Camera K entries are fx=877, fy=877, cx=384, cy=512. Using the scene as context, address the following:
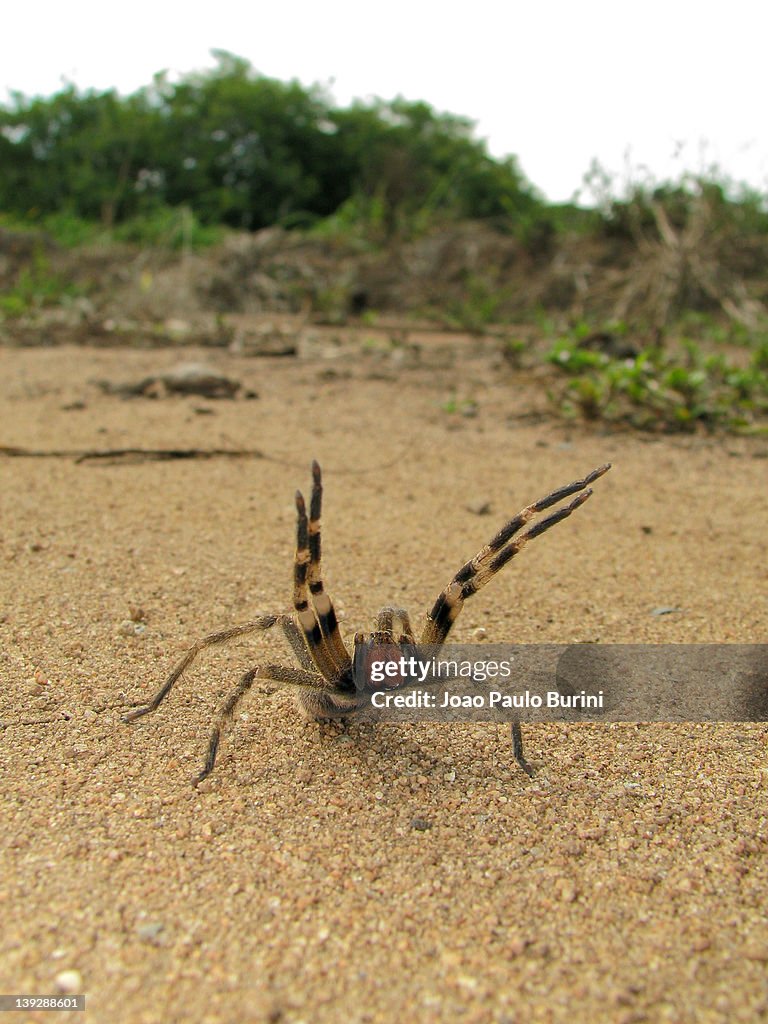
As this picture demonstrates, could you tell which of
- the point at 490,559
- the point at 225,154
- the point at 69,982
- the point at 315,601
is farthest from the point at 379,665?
the point at 225,154

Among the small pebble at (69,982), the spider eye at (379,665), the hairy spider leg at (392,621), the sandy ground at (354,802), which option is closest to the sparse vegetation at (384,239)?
the sandy ground at (354,802)

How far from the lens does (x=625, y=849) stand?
1776 mm

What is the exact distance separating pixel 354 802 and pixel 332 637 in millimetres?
361

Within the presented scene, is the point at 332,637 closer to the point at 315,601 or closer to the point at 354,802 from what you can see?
the point at 315,601

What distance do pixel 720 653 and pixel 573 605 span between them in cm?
51

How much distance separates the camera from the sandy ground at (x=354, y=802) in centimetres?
143

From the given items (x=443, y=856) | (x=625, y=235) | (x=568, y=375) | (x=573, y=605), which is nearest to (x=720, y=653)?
(x=573, y=605)

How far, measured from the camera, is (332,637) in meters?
2.00

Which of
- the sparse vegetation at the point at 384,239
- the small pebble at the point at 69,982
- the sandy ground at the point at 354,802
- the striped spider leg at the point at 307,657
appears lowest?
the small pebble at the point at 69,982

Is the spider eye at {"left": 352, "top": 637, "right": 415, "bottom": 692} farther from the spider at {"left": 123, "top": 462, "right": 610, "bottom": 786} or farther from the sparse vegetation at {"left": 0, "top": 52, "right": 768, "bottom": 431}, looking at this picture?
the sparse vegetation at {"left": 0, "top": 52, "right": 768, "bottom": 431}

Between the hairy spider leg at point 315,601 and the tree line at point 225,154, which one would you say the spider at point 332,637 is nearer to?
the hairy spider leg at point 315,601

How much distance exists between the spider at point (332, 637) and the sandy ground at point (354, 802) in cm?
8

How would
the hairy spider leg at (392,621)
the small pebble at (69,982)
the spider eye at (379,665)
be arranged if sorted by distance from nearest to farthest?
the small pebble at (69,982) → the spider eye at (379,665) → the hairy spider leg at (392,621)

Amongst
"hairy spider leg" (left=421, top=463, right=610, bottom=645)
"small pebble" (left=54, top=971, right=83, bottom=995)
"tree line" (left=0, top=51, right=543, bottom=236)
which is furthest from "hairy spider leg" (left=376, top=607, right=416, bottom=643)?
"tree line" (left=0, top=51, right=543, bottom=236)
